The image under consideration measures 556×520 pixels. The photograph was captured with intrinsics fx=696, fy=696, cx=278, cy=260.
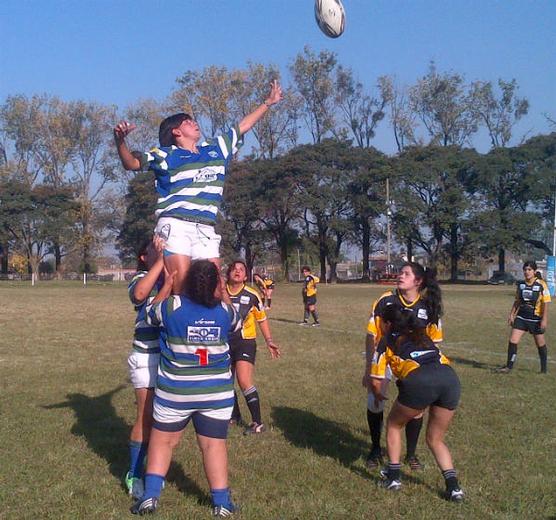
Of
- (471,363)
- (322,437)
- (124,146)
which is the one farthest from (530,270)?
(124,146)

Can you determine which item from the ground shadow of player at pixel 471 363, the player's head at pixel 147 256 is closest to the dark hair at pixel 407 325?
the player's head at pixel 147 256

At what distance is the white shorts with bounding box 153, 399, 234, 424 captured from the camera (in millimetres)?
4926

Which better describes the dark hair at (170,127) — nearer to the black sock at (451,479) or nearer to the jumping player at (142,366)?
the jumping player at (142,366)

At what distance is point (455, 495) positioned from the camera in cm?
557

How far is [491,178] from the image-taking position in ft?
215

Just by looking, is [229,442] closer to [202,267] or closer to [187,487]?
[187,487]

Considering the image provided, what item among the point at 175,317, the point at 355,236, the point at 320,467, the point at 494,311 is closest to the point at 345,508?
the point at 320,467

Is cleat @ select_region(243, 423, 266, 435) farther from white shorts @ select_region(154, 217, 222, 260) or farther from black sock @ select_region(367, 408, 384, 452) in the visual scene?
white shorts @ select_region(154, 217, 222, 260)

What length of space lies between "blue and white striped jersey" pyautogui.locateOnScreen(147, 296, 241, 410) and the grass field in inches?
38.8

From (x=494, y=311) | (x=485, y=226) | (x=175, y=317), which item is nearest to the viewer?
(x=175, y=317)

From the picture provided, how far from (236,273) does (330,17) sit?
3.38 m

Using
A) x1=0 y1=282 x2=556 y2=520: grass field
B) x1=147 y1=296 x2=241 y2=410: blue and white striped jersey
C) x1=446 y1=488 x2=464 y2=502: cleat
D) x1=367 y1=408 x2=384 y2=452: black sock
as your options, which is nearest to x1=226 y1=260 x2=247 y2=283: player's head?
x1=0 y1=282 x2=556 y2=520: grass field

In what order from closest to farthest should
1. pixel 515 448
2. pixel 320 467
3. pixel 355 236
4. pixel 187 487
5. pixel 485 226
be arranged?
pixel 187 487
pixel 320 467
pixel 515 448
pixel 485 226
pixel 355 236

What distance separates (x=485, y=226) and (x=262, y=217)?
2127 cm
